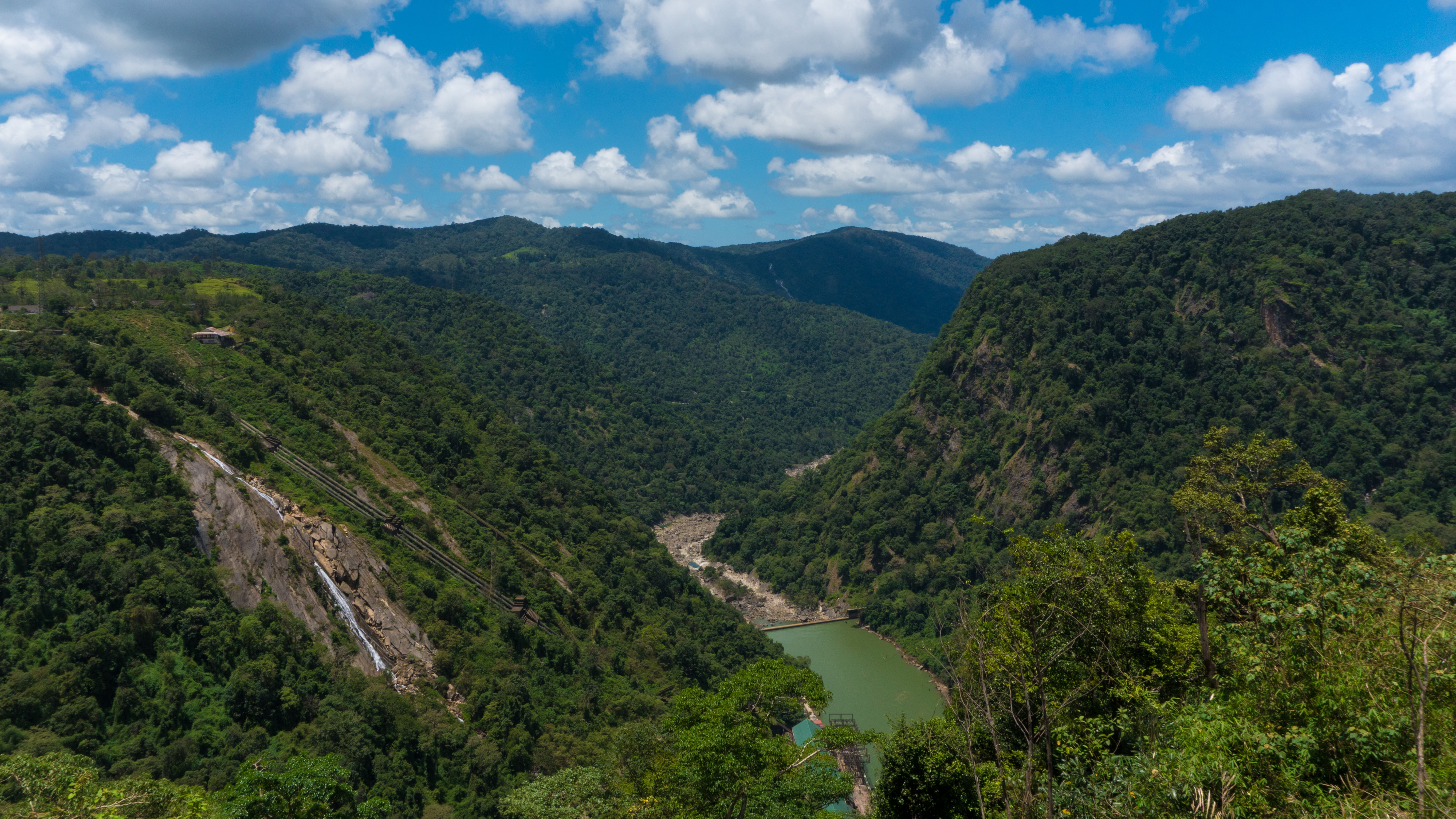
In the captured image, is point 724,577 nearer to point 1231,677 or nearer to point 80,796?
point 80,796

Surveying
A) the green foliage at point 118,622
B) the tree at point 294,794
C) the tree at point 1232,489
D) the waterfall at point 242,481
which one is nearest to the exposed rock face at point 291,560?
the waterfall at point 242,481

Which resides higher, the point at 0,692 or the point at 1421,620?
the point at 1421,620

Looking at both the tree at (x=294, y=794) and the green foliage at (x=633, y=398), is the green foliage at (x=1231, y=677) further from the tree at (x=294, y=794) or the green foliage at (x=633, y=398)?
the green foliage at (x=633, y=398)

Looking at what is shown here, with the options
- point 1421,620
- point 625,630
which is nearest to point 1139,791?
point 1421,620

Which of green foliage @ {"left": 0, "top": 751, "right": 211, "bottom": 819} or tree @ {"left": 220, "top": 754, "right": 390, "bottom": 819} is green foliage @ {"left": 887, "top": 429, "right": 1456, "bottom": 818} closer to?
tree @ {"left": 220, "top": 754, "right": 390, "bottom": 819}

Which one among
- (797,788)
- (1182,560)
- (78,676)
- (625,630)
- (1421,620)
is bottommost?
(625,630)

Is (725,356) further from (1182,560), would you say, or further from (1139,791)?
(1139,791)
